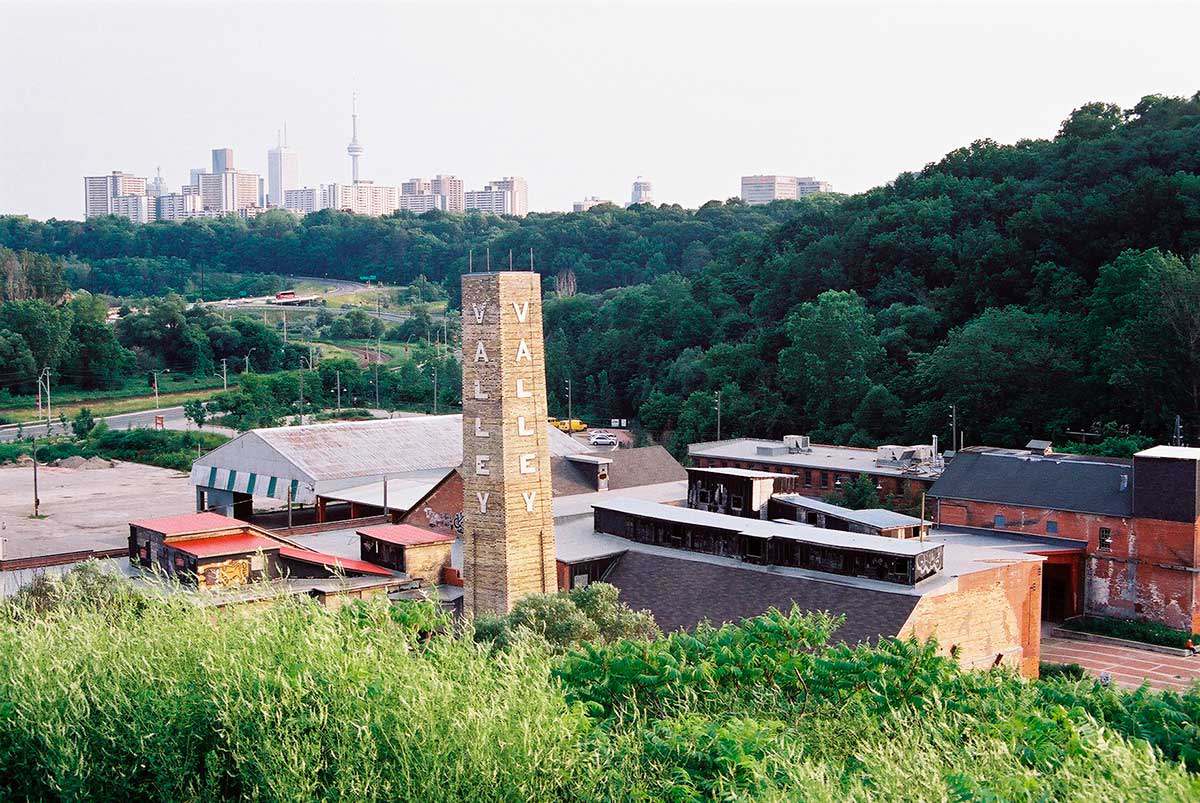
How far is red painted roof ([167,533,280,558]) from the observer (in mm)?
26859

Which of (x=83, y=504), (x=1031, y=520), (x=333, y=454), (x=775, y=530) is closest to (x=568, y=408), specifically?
(x=83, y=504)

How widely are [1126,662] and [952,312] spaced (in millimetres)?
32142

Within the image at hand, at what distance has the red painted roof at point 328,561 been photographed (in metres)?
28.3

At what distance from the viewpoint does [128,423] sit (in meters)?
73.8

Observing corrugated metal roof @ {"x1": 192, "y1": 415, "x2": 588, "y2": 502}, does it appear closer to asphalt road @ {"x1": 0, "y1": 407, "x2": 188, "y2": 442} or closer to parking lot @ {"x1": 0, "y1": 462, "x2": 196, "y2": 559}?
parking lot @ {"x1": 0, "y1": 462, "x2": 196, "y2": 559}

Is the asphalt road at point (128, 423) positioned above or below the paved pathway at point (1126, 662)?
above

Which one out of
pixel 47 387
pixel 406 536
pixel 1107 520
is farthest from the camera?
pixel 47 387

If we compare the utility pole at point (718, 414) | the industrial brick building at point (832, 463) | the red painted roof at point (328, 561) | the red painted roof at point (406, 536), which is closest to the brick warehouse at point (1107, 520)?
the industrial brick building at point (832, 463)

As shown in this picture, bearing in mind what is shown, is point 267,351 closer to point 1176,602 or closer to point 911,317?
point 911,317

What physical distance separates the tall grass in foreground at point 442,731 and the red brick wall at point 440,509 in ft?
65.8

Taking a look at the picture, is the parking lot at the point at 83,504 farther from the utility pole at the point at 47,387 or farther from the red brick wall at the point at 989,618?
the red brick wall at the point at 989,618

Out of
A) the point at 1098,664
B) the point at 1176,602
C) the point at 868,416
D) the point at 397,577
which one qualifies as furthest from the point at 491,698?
the point at 868,416

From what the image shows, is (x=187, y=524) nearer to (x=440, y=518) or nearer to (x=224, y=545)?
(x=224, y=545)

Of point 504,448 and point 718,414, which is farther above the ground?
point 504,448
